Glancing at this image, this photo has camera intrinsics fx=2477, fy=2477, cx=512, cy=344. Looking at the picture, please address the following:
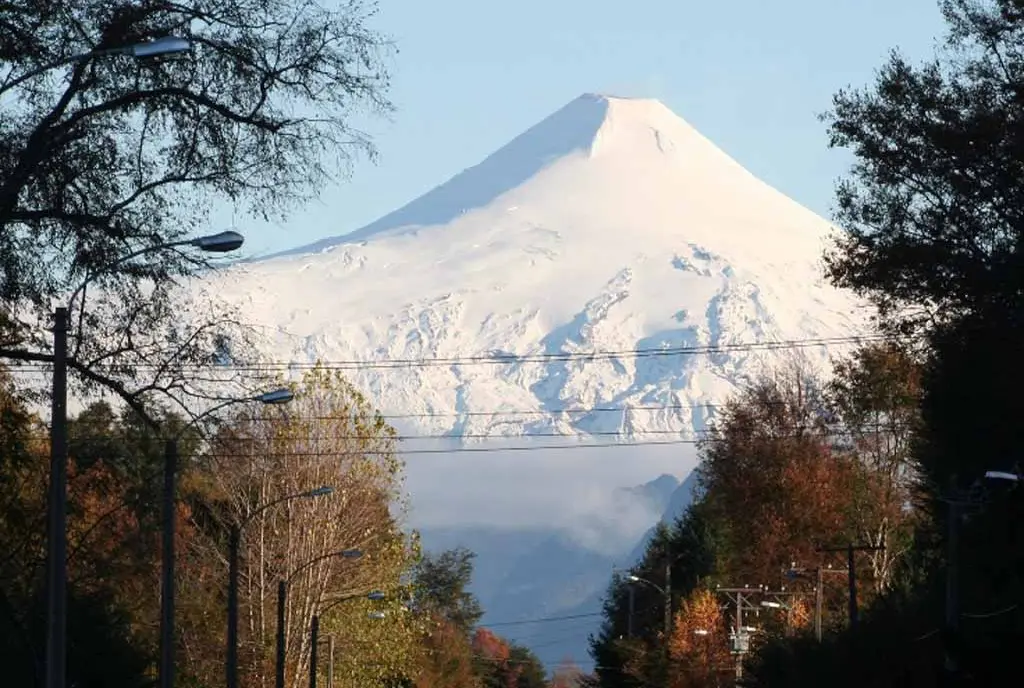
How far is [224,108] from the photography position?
27.9 meters

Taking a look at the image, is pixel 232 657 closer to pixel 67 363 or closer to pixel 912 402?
pixel 67 363

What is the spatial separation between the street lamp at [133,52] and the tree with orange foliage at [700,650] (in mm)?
76962

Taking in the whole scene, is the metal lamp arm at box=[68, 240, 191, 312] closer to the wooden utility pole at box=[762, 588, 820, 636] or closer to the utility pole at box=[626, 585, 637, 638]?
the wooden utility pole at box=[762, 588, 820, 636]

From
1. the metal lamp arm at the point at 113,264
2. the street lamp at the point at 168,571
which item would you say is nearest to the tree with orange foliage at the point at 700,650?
the street lamp at the point at 168,571

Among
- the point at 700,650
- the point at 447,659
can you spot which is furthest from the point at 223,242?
the point at 447,659

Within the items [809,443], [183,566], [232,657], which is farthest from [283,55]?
[809,443]

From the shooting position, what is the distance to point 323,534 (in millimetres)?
85562

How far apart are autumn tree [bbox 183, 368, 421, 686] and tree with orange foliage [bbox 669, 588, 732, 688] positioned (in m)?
18.9

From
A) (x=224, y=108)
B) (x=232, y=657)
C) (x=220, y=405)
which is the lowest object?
(x=232, y=657)

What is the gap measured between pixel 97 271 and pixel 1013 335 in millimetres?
18554

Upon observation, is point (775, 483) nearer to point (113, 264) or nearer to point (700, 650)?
point (700, 650)

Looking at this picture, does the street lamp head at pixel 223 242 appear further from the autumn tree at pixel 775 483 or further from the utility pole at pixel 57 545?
the autumn tree at pixel 775 483

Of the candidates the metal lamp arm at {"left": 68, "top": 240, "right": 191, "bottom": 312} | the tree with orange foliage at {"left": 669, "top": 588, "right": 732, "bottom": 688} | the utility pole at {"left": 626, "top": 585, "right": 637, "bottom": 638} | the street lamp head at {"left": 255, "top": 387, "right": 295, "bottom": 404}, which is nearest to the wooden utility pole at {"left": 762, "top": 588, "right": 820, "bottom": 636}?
the tree with orange foliage at {"left": 669, "top": 588, "right": 732, "bottom": 688}

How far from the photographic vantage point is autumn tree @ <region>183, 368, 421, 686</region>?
83.9m
